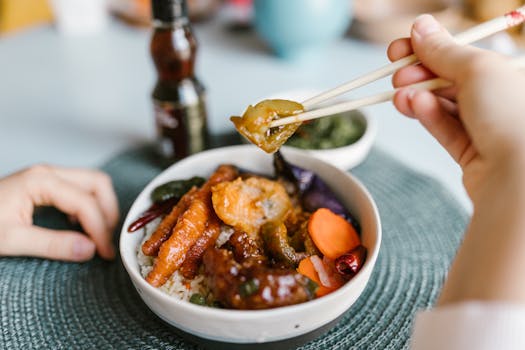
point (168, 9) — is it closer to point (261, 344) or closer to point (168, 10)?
point (168, 10)

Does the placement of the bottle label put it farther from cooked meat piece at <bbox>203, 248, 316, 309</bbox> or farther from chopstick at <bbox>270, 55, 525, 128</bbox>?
cooked meat piece at <bbox>203, 248, 316, 309</bbox>

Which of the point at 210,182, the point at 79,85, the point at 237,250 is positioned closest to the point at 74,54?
the point at 79,85

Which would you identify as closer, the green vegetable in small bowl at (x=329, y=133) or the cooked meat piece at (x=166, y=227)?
the cooked meat piece at (x=166, y=227)

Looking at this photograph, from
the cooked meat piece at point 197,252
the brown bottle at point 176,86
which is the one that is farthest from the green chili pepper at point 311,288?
the brown bottle at point 176,86

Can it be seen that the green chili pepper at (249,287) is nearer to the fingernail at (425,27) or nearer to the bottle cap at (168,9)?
the fingernail at (425,27)

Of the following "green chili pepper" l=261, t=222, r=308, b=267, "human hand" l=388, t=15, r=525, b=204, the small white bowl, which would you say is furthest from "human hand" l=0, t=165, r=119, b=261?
"human hand" l=388, t=15, r=525, b=204

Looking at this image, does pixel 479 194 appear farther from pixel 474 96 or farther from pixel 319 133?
pixel 319 133
